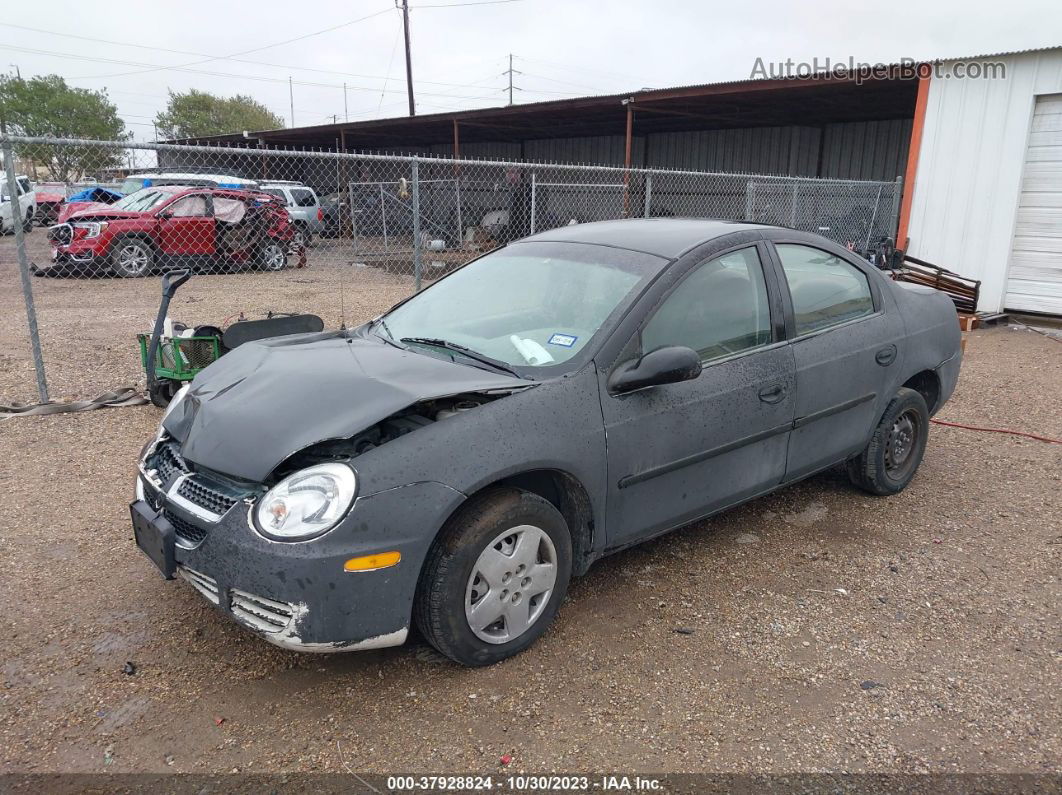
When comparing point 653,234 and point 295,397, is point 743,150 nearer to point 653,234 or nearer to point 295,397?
point 653,234

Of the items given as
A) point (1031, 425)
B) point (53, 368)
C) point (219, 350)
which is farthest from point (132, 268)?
point (1031, 425)

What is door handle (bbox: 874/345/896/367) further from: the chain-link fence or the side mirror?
the chain-link fence

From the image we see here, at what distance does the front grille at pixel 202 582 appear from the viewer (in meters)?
2.58

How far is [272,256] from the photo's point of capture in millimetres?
12836

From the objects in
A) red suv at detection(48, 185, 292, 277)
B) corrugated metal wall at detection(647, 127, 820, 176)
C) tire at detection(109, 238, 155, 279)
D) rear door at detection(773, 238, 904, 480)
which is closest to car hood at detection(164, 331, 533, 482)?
rear door at detection(773, 238, 904, 480)

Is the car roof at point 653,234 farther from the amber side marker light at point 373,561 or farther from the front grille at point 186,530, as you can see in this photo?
the front grille at point 186,530

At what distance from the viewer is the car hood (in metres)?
2.60

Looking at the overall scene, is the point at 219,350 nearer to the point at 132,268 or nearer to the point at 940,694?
the point at 940,694

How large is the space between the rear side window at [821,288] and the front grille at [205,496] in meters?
2.67

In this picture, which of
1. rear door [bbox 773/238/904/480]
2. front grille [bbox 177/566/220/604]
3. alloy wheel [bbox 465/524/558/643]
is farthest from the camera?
rear door [bbox 773/238/904/480]

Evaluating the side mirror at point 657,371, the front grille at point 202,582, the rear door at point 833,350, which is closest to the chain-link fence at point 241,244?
the rear door at point 833,350

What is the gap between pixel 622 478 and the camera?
10.0 ft

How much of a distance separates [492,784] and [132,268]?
42.3 feet

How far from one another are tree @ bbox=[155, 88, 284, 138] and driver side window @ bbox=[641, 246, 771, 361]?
2948 inches
